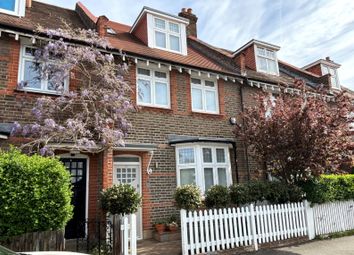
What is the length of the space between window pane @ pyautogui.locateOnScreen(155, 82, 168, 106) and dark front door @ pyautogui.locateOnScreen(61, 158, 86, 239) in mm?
3659

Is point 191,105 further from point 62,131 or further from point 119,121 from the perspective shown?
point 62,131

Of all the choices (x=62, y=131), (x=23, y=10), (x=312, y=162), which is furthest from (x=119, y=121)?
(x=312, y=162)

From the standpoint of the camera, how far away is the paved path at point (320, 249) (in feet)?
26.7

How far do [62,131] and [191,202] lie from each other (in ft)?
13.9

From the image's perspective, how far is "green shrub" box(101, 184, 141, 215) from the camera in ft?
26.0

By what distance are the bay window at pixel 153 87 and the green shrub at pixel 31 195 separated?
17.2 feet

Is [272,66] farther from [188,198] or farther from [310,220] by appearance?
[188,198]

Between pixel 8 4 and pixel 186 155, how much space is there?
27.4 feet

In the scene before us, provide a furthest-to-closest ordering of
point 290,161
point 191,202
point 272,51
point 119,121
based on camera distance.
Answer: point 272,51
point 290,161
point 119,121
point 191,202

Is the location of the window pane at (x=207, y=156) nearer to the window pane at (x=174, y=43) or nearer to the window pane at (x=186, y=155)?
the window pane at (x=186, y=155)

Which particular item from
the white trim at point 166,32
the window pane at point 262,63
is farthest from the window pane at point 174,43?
the window pane at point 262,63

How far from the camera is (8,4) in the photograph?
10.4 meters

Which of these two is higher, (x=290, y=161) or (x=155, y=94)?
(x=155, y=94)

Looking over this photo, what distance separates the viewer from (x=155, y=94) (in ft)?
37.6
